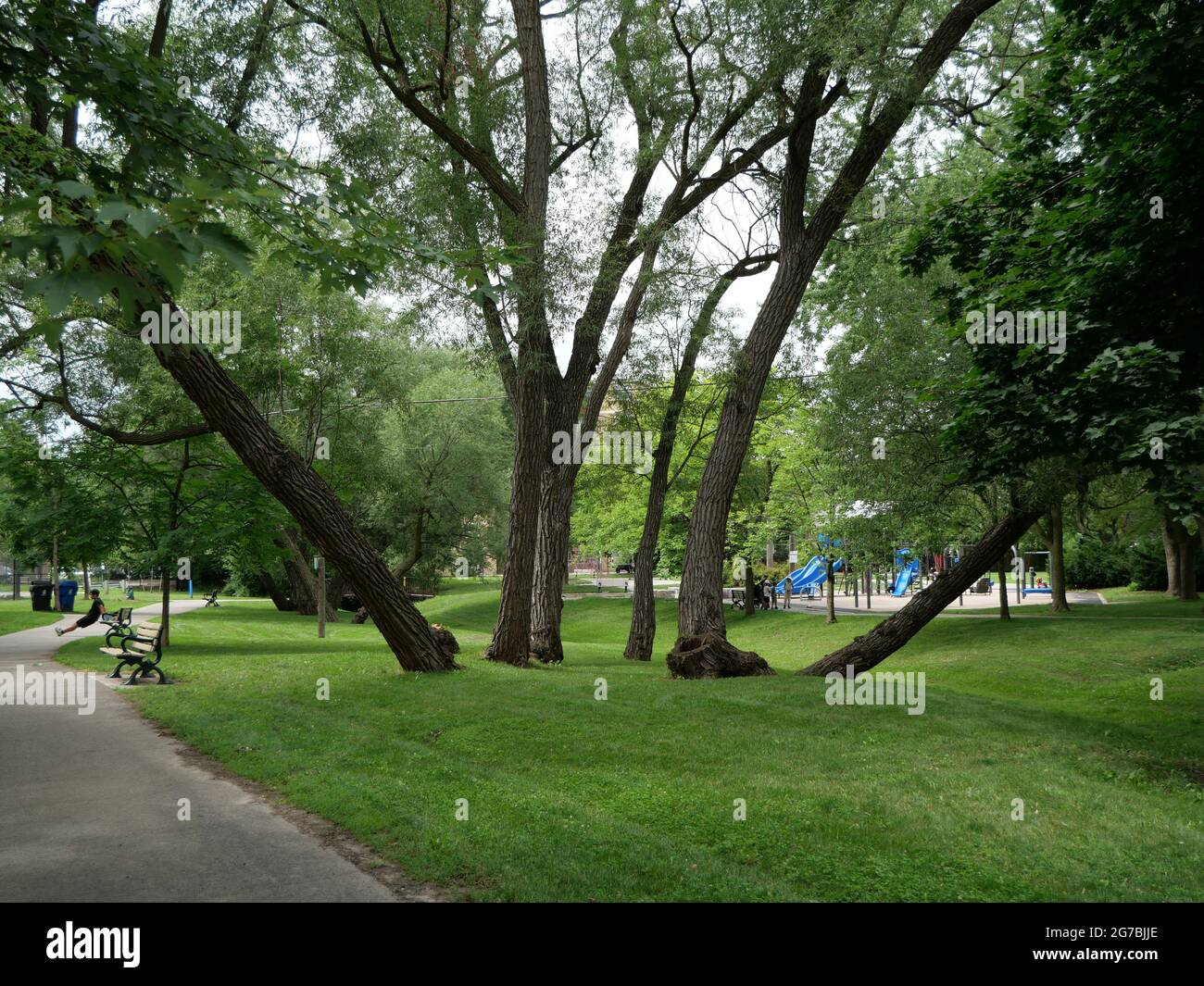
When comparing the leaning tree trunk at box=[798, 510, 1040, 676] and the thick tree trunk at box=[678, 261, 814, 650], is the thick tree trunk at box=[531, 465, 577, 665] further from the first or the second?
the leaning tree trunk at box=[798, 510, 1040, 676]

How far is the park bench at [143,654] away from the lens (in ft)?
45.5

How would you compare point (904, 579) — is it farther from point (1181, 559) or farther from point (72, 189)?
point (72, 189)

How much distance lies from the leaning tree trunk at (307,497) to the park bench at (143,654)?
3656 mm

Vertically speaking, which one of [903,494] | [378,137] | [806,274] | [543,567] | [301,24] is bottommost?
[543,567]

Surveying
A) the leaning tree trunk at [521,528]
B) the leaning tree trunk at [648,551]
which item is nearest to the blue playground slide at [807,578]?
the leaning tree trunk at [648,551]

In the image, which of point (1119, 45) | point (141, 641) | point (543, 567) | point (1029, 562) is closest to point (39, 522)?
point (141, 641)

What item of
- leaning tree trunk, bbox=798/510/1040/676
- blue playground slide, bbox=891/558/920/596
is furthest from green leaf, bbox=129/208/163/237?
blue playground slide, bbox=891/558/920/596

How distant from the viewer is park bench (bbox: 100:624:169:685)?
13.9m

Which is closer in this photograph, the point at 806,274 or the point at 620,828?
the point at 620,828

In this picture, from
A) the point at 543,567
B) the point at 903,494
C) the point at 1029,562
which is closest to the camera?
the point at 543,567

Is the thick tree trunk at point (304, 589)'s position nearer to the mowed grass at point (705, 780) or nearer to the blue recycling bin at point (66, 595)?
the blue recycling bin at point (66, 595)

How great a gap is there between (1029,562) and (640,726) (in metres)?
55.6
